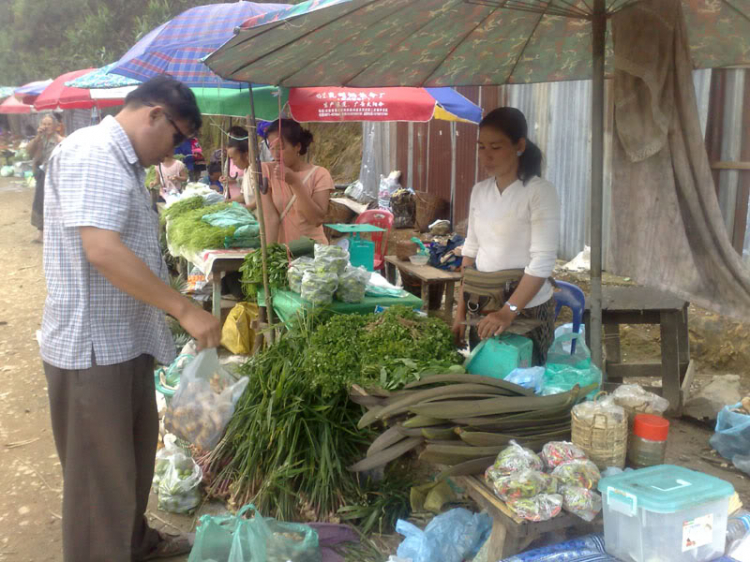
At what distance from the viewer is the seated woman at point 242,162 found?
6758 mm

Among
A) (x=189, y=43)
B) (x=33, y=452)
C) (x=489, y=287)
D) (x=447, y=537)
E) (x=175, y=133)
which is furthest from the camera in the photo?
(x=189, y=43)

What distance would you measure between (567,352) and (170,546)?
8.10 feet

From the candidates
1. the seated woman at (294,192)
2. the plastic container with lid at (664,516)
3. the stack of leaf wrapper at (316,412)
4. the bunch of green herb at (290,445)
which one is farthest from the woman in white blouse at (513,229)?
the seated woman at (294,192)

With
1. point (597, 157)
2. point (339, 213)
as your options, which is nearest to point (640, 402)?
point (597, 157)

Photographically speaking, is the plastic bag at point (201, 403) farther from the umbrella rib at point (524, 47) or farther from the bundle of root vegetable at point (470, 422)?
the umbrella rib at point (524, 47)

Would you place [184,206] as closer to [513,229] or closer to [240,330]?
[240,330]

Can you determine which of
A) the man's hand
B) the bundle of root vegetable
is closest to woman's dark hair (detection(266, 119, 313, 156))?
the man's hand

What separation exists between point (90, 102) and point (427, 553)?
14370 millimetres

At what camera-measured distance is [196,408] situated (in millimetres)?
3174

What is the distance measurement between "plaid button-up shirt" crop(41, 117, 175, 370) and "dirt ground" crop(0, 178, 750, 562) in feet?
4.49

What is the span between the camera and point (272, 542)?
282 cm

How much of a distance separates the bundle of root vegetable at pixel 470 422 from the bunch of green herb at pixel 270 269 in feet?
6.24

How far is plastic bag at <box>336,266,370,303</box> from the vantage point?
12.9 feet

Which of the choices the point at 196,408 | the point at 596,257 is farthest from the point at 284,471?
the point at 596,257
